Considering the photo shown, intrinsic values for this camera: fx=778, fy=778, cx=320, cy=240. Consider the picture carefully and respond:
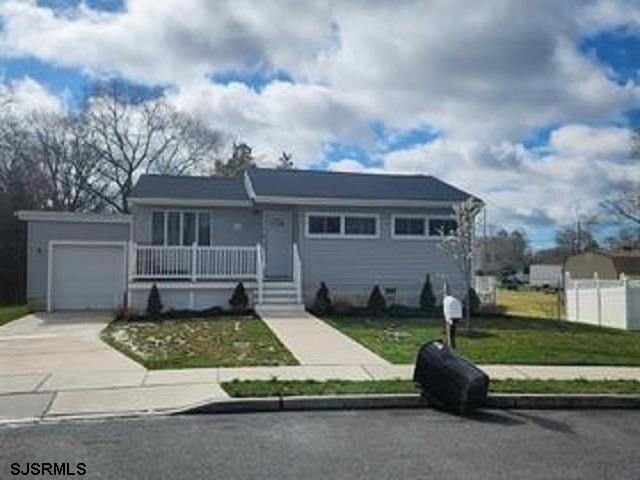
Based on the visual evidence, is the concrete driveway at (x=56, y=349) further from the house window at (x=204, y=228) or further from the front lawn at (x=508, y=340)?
the front lawn at (x=508, y=340)

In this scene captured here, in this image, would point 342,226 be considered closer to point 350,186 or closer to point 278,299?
point 350,186

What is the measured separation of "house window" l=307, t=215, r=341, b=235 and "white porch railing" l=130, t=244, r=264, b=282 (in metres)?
2.13

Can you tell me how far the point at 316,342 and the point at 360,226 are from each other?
9591 mm

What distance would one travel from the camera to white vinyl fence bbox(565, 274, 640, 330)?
24.5m

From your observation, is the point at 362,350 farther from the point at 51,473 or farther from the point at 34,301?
the point at 34,301

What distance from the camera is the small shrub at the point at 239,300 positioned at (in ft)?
75.4

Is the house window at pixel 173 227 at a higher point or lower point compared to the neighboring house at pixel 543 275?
higher

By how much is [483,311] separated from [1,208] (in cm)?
2344

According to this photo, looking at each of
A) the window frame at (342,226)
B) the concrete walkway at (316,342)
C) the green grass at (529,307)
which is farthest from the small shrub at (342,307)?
the green grass at (529,307)

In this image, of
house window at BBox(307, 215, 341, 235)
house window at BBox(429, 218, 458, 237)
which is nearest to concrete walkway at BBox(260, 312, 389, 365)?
house window at BBox(307, 215, 341, 235)

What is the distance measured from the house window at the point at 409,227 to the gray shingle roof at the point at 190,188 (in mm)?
5003

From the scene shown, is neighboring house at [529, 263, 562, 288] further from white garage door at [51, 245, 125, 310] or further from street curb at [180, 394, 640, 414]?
street curb at [180, 394, 640, 414]

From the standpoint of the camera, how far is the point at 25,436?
26.6ft

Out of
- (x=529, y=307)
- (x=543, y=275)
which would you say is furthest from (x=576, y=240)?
(x=529, y=307)
